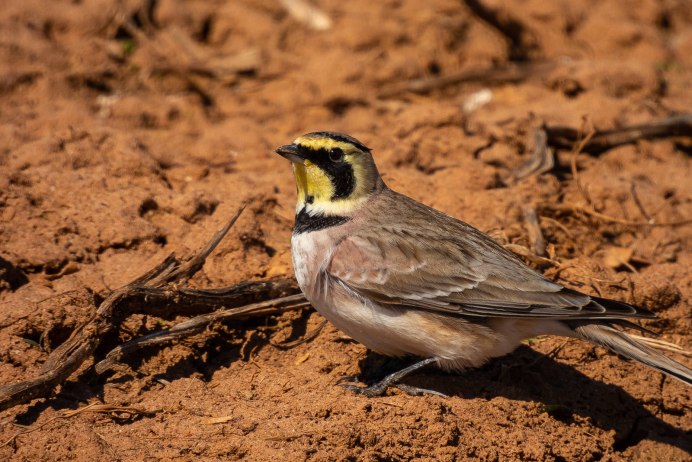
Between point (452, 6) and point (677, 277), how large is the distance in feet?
17.8

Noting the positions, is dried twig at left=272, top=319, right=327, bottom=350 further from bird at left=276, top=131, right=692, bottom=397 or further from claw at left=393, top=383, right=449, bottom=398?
claw at left=393, top=383, right=449, bottom=398

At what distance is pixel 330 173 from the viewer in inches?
230

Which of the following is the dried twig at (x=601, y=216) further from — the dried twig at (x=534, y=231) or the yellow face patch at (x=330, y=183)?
the yellow face patch at (x=330, y=183)

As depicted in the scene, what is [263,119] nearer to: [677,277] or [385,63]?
[385,63]

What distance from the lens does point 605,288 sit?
6.52 meters

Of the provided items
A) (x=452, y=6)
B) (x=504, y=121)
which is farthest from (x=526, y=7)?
(x=504, y=121)

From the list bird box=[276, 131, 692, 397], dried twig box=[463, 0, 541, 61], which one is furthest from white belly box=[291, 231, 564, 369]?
dried twig box=[463, 0, 541, 61]

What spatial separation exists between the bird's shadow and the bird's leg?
0.45 ft

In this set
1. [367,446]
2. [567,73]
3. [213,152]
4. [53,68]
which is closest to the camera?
[367,446]

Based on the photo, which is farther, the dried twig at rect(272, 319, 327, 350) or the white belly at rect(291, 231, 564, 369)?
the dried twig at rect(272, 319, 327, 350)

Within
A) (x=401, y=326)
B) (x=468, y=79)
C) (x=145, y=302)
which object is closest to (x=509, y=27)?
(x=468, y=79)

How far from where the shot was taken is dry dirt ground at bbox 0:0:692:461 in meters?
5.23

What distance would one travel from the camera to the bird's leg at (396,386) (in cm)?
552

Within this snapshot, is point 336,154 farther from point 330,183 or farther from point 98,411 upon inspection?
point 98,411
